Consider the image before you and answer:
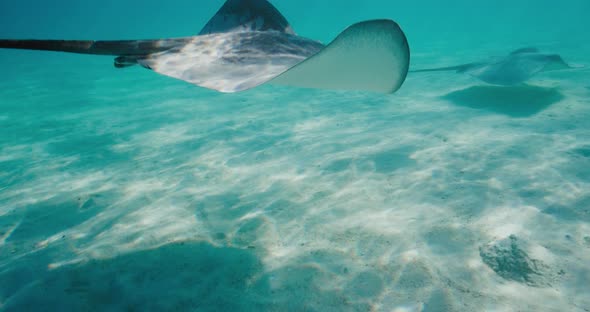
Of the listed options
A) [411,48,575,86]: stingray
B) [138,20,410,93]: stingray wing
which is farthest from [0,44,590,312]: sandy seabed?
[138,20,410,93]: stingray wing

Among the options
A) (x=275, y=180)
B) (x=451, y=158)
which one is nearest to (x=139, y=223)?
(x=275, y=180)

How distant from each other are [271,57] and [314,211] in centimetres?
171

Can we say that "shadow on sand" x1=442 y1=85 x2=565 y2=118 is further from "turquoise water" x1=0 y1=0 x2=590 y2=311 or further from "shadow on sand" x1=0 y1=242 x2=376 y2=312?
"shadow on sand" x1=0 y1=242 x2=376 y2=312

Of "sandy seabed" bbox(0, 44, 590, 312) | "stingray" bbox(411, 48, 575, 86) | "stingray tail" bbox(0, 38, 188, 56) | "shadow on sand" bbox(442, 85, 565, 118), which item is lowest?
"sandy seabed" bbox(0, 44, 590, 312)

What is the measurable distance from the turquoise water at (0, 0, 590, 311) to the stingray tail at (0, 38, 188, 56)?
1833mm

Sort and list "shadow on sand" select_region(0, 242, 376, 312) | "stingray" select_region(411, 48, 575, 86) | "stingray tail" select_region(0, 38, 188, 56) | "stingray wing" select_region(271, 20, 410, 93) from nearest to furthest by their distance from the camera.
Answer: "stingray wing" select_region(271, 20, 410, 93), "shadow on sand" select_region(0, 242, 376, 312), "stingray tail" select_region(0, 38, 188, 56), "stingray" select_region(411, 48, 575, 86)

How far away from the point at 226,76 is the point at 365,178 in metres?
2.32

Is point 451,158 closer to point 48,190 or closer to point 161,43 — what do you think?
point 161,43

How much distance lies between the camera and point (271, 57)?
2998 millimetres

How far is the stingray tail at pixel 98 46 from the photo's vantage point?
239cm

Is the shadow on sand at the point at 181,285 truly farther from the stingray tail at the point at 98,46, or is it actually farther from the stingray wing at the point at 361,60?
the stingray tail at the point at 98,46

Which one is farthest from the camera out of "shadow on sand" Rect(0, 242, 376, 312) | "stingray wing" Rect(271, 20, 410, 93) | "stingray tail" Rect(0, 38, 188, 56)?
"stingray tail" Rect(0, 38, 188, 56)

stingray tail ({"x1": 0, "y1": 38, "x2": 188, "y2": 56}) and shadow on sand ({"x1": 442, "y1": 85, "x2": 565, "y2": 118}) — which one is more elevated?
stingray tail ({"x1": 0, "y1": 38, "x2": 188, "y2": 56})

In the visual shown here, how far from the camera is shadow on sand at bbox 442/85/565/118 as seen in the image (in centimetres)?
624
